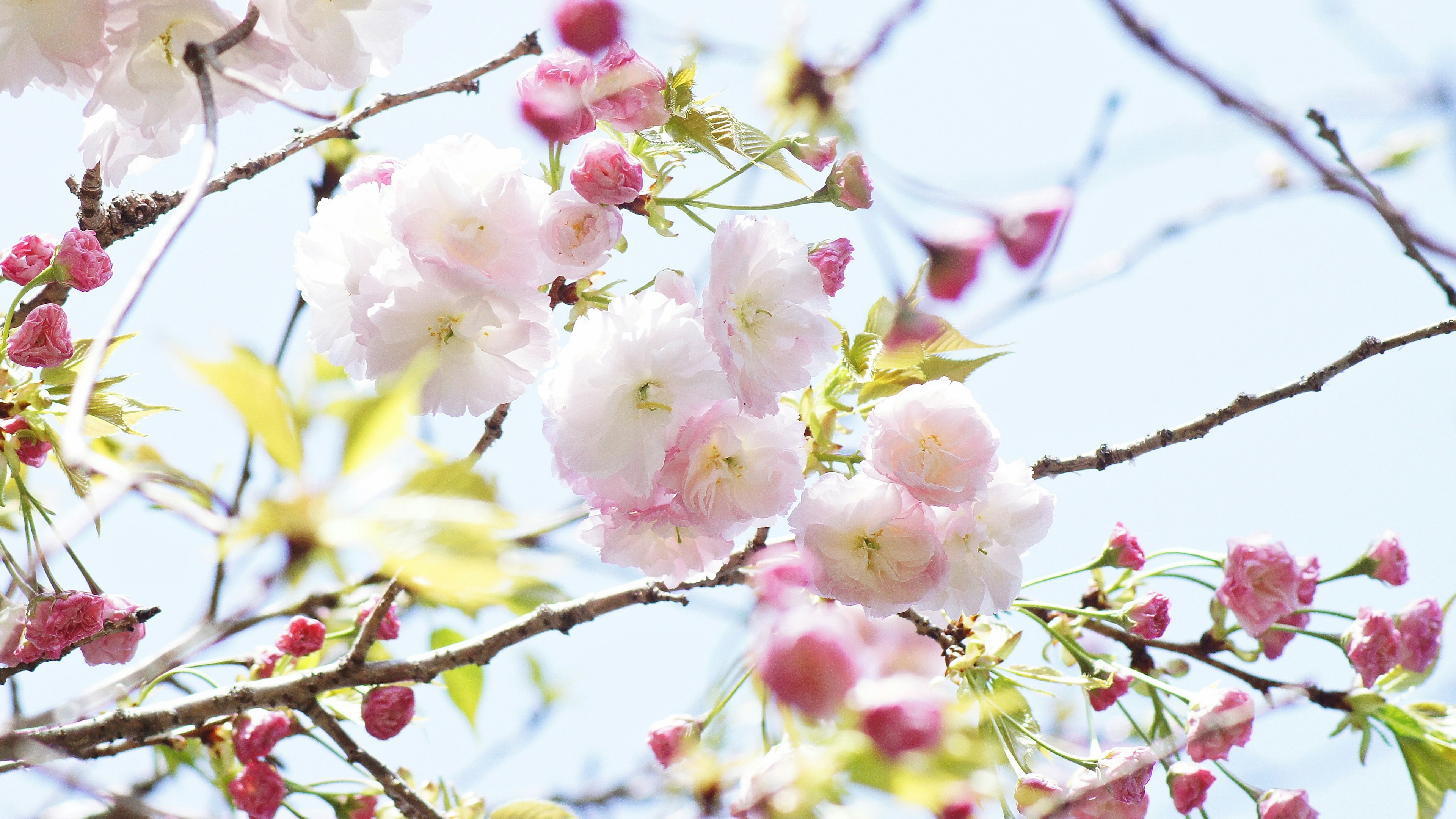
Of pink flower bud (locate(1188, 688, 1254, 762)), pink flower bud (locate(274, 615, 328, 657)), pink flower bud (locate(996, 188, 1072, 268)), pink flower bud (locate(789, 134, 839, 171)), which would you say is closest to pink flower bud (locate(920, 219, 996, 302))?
pink flower bud (locate(996, 188, 1072, 268))

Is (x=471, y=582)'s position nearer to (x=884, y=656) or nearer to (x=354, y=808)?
(x=884, y=656)

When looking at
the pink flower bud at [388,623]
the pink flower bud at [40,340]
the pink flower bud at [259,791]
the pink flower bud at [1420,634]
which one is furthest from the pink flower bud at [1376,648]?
the pink flower bud at [40,340]

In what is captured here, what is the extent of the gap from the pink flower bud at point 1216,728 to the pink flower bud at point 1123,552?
0.42 feet

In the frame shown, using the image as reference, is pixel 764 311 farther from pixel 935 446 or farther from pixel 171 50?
pixel 171 50

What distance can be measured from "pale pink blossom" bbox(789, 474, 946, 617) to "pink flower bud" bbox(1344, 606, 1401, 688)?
15.6 inches

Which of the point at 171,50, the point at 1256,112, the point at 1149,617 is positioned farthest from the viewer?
the point at 1149,617

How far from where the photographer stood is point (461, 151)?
59cm

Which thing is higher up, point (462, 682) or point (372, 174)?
point (372, 174)

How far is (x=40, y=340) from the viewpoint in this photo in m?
0.70

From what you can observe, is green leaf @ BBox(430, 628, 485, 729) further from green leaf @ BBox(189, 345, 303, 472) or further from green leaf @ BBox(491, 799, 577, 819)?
green leaf @ BBox(189, 345, 303, 472)

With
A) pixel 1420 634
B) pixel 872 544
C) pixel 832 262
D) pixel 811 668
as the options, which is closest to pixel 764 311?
pixel 832 262

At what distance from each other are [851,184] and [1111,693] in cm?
53

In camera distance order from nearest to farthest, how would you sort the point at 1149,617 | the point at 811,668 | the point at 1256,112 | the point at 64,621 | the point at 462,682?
the point at 1256,112, the point at 811,668, the point at 64,621, the point at 1149,617, the point at 462,682

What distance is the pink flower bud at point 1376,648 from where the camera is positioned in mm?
724
